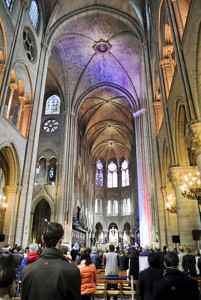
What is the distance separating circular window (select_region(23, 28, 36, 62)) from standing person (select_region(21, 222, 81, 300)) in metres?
14.5

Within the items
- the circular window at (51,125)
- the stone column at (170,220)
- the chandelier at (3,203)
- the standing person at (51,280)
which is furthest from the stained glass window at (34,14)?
the standing person at (51,280)

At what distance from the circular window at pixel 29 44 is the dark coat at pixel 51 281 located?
14552 mm

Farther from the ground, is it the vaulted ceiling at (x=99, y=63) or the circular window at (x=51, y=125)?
the vaulted ceiling at (x=99, y=63)

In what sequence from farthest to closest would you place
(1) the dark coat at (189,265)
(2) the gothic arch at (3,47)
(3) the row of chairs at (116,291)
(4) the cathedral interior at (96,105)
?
(2) the gothic arch at (3,47), (4) the cathedral interior at (96,105), (1) the dark coat at (189,265), (3) the row of chairs at (116,291)

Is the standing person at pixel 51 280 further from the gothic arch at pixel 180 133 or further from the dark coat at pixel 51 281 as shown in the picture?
the gothic arch at pixel 180 133

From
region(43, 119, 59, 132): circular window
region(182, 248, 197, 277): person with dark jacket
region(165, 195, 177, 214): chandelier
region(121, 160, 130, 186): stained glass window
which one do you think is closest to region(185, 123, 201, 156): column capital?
region(182, 248, 197, 277): person with dark jacket

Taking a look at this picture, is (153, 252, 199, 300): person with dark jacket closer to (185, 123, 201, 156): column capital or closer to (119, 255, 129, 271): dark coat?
(185, 123, 201, 156): column capital

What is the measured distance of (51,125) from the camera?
80.9 feet

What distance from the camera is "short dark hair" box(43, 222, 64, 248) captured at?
1797mm

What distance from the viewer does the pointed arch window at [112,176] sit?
44312 mm

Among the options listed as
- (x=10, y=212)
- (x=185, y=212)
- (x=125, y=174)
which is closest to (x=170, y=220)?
(x=185, y=212)

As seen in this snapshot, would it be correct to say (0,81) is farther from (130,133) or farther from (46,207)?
(130,133)

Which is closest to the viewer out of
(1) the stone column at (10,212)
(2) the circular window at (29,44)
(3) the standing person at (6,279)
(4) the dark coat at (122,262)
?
(3) the standing person at (6,279)

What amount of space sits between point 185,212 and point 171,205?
5.92 ft
